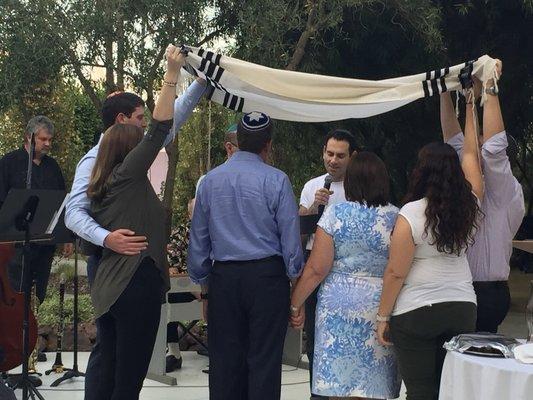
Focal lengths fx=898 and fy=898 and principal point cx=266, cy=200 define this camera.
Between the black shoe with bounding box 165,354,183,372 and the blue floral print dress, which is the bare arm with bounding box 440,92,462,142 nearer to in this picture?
the blue floral print dress

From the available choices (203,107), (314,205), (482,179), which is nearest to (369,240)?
(482,179)

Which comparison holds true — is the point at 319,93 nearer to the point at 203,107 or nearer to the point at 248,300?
the point at 248,300

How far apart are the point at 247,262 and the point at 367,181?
68 centimetres

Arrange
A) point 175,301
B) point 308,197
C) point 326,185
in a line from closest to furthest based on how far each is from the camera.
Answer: point 326,185
point 308,197
point 175,301

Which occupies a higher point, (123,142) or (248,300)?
(123,142)

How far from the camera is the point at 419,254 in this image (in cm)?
389

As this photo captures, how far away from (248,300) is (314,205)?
103 cm

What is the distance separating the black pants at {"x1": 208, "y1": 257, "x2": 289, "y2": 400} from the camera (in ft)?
13.6

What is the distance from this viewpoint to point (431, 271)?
3.88 metres

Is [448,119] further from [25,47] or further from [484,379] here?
[25,47]

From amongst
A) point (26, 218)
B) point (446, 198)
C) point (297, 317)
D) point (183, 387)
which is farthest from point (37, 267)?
point (446, 198)

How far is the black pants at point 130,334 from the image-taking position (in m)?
4.00

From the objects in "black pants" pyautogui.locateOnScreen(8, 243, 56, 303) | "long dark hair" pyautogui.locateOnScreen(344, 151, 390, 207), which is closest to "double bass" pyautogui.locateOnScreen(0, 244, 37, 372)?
"black pants" pyautogui.locateOnScreen(8, 243, 56, 303)

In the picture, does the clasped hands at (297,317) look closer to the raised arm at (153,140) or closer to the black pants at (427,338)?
the black pants at (427,338)
